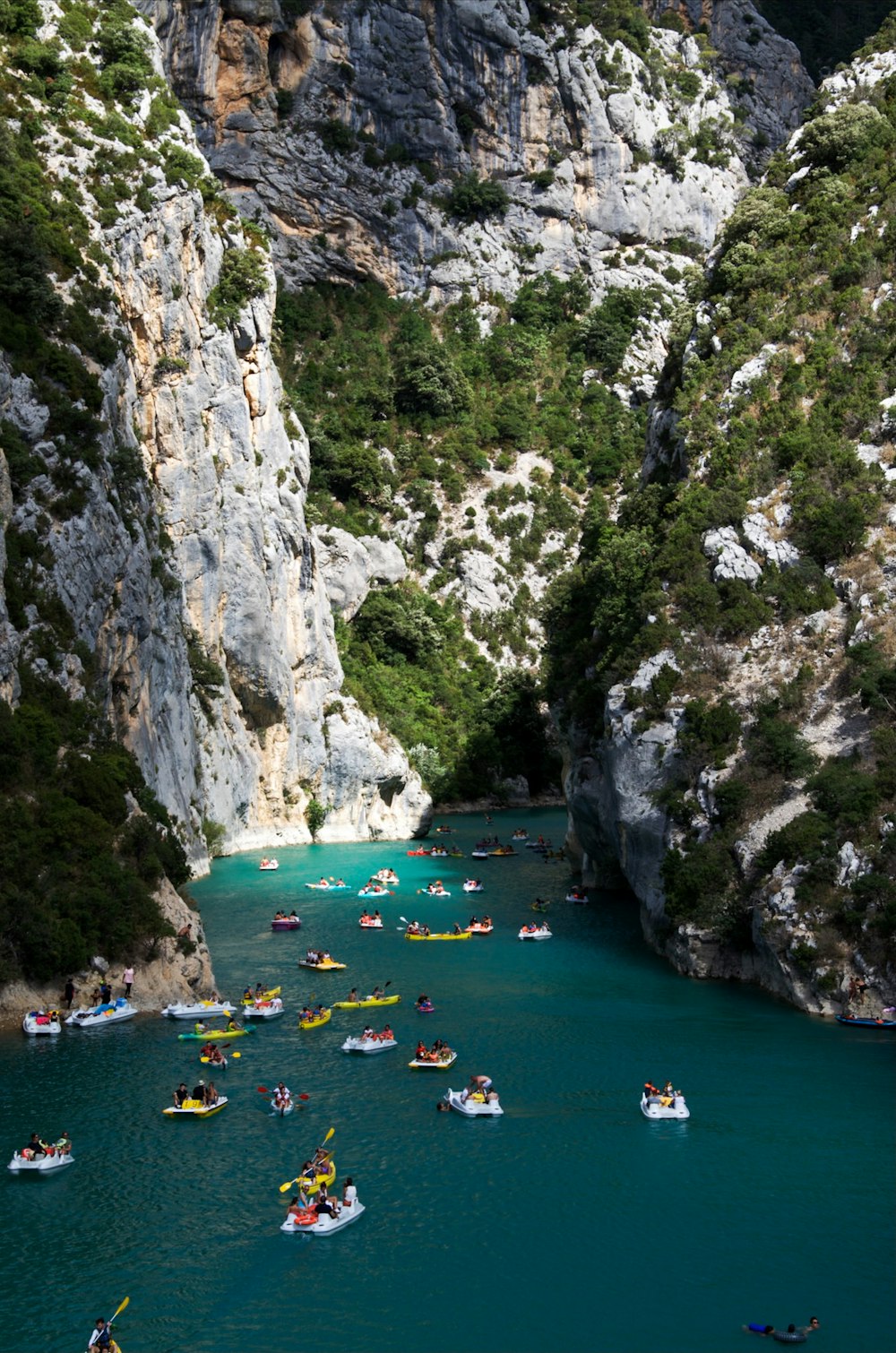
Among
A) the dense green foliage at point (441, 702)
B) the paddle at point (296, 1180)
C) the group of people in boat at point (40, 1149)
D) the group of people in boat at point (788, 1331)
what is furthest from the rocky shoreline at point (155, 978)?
the dense green foliage at point (441, 702)

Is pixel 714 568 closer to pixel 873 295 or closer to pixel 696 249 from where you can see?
pixel 873 295

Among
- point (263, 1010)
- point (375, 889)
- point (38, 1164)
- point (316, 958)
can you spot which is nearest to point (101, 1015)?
point (263, 1010)

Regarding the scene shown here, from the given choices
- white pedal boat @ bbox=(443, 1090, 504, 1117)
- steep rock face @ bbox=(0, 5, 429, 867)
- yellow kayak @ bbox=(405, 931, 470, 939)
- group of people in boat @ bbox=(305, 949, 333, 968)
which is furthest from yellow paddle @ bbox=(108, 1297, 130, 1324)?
yellow kayak @ bbox=(405, 931, 470, 939)

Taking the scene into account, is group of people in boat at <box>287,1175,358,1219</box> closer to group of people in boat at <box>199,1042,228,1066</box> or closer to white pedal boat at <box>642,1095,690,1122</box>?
white pedal boat at <box>642,1095,690,1122</box>

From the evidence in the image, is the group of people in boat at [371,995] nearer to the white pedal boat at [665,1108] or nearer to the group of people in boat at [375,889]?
the white pedal boat at [665,1108]

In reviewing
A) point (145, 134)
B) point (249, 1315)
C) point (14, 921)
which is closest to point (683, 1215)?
point (249, 1315)

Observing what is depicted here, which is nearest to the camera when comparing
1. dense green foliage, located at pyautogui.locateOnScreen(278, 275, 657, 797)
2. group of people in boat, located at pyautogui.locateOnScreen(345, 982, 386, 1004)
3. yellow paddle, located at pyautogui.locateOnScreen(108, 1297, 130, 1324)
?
yellow paddle, located at pyautogui.locateOnScreen(108, 1297, 130, 1324)

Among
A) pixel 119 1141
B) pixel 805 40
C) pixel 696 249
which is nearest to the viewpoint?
pixel 119 1141
